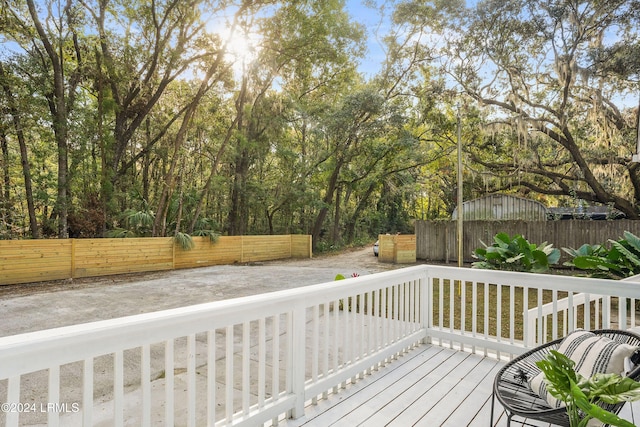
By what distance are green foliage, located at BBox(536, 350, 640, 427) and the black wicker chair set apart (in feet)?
0.76

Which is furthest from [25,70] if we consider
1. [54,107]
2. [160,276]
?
[160,276]

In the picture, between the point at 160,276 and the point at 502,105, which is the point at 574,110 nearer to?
the point at 502,105

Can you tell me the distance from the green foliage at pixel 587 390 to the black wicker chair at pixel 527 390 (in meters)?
0.23

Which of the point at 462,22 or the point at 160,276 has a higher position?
the point at 462,22

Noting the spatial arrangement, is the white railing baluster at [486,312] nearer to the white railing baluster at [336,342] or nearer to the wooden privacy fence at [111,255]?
the white railing baluster at [336,342]

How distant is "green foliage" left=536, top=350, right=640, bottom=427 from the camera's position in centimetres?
98

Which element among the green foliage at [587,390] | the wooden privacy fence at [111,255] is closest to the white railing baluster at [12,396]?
the green foliage at [587,390]

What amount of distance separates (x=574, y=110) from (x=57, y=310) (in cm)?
1225

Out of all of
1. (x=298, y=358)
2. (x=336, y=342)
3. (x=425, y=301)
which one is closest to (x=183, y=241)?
(x=425, y=301)

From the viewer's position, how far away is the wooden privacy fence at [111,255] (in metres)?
7.38

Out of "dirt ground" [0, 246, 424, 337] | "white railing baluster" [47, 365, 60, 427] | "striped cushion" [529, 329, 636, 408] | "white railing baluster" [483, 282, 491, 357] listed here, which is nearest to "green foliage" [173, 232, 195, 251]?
"dirt ground" [0, 246, 424, 337]

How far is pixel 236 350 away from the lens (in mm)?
3393

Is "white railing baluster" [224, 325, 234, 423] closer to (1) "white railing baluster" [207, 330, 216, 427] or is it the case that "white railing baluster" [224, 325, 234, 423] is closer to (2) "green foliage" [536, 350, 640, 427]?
(1) "white railing baluster" [207, 330, 216, 427]

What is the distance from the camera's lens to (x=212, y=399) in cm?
148
